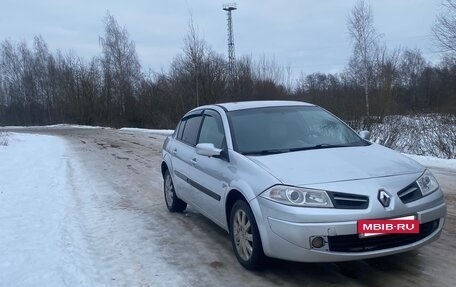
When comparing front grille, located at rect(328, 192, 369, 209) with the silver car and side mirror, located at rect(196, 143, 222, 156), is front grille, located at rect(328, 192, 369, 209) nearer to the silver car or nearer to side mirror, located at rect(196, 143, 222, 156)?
the silver car

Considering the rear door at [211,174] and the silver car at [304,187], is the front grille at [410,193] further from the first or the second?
the rear door at [211,174]

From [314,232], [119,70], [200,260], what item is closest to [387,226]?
[314,232]

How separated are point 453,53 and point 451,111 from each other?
21.5 feet

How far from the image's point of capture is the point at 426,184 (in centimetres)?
450

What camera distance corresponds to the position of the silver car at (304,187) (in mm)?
4023

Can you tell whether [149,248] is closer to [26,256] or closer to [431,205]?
[26,256]

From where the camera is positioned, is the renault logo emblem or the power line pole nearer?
the renault logo emblem

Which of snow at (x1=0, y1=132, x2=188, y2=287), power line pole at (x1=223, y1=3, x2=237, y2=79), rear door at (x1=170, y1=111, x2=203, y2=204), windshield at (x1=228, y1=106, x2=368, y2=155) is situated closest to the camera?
snow at (x1=0, y1=132, x2=188, y2=287)

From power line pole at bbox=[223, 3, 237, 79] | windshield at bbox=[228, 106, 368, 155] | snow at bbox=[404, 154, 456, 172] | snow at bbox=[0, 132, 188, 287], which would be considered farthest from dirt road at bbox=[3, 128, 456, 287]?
power line pole at bbox=[223, 3, 237, 79]

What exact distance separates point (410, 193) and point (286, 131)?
1.63m

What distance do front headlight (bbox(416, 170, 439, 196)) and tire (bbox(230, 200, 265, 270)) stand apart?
156 cm

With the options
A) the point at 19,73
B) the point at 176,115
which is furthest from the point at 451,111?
the point at 19,73

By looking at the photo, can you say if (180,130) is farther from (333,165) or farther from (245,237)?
(333,165)

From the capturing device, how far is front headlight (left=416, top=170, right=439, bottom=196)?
4.40 meters
